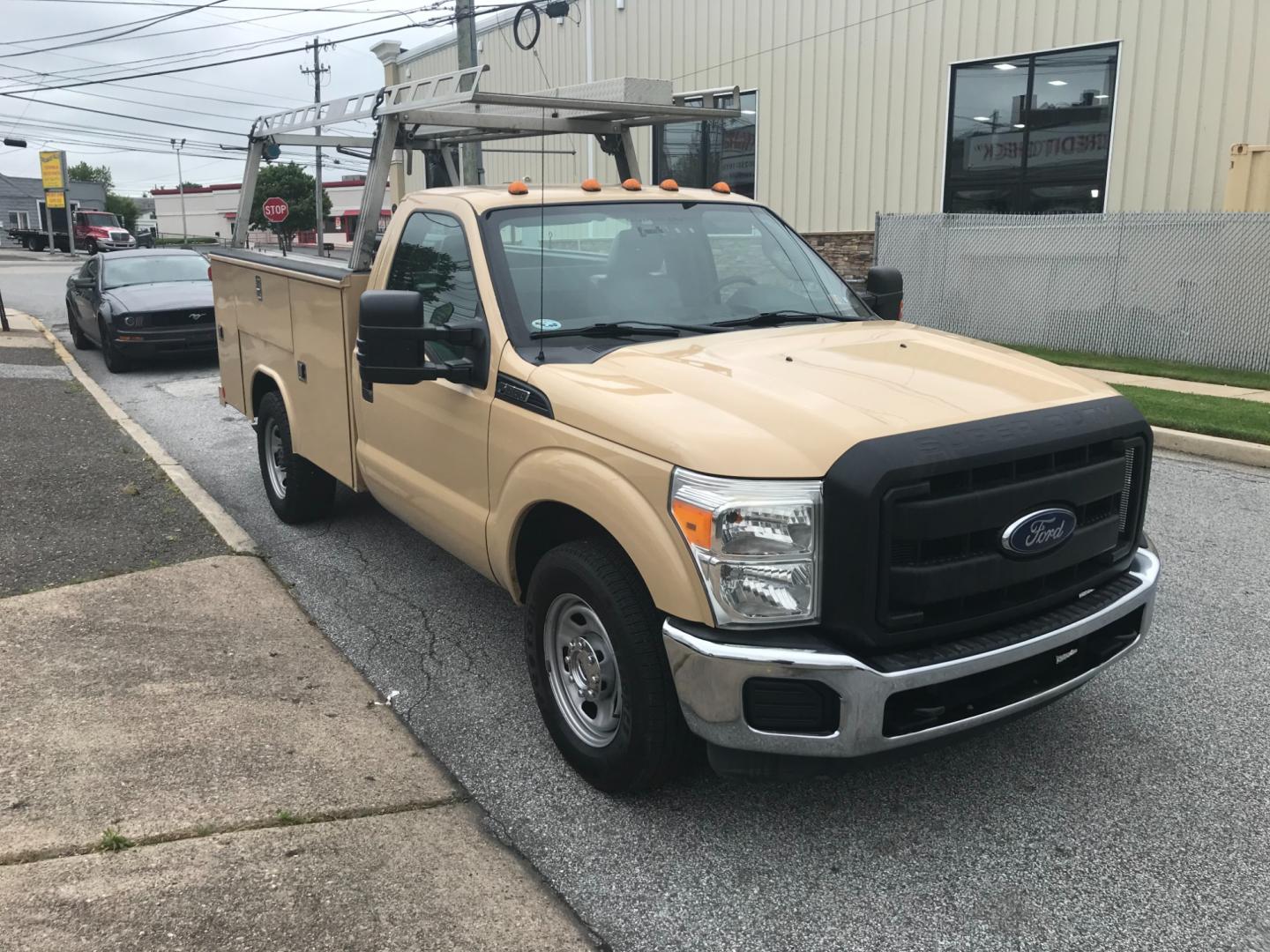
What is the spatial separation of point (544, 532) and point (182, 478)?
4596mm

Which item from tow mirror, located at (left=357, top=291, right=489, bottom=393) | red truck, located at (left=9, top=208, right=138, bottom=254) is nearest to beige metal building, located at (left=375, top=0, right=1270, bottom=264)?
tow mirror, located at (left=357, top=291, right=489, bottom=393)

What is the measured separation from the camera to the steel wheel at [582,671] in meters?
3.46

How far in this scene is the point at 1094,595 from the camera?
3373mm

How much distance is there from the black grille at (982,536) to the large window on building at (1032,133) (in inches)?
494

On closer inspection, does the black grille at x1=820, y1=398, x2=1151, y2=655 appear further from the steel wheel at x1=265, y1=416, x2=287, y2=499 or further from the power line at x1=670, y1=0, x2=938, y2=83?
the power line at x1=670, y1=0, x2=938, y2=83

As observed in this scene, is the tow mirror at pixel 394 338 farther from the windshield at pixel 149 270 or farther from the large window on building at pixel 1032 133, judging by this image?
the large window on building at pixel 1032 133

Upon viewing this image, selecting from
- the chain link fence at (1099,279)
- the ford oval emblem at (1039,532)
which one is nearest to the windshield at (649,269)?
the ford oval emblem at (1039,532)

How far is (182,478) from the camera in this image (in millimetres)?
7465

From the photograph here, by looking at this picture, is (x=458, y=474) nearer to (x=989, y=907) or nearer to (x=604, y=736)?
(x=604, y=736)

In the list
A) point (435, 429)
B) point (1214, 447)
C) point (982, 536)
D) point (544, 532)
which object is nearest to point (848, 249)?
point (1214, 447)

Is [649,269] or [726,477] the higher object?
[649,269]

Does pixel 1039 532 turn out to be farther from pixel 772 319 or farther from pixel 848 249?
pixel 848 249

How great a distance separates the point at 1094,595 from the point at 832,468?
1143 mm

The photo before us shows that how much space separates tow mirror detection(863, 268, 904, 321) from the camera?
5238mm
